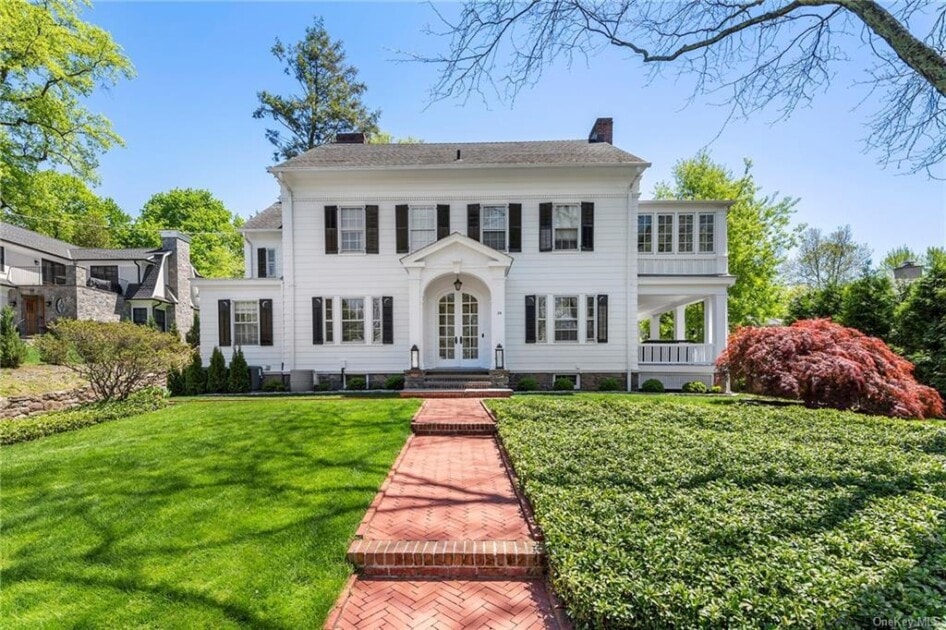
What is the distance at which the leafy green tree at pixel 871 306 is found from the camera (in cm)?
1426

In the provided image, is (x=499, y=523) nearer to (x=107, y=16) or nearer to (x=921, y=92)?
(x=921, y=92)

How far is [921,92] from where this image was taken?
6.25 meters

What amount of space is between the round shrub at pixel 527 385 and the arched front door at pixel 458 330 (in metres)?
1.60

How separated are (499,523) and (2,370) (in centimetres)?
1865

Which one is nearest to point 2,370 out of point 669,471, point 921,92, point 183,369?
point 183,369

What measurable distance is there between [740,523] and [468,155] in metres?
14.3

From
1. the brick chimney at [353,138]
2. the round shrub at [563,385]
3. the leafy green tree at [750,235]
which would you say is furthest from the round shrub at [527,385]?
the leafy green tree at [750,235]

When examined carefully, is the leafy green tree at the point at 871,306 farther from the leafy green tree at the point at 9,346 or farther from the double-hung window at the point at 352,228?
the leafy green tree at the point at 9,346

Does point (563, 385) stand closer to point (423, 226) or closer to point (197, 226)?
point (423, 226)

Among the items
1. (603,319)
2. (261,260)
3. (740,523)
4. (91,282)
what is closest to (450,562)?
(740,523)

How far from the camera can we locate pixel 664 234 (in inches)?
562

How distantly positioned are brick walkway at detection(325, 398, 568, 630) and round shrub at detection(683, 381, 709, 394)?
10.1m

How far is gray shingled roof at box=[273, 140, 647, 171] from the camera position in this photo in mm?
13523

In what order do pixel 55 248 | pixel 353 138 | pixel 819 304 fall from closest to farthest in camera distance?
pixel 819 304 < pixel 353 138 < pixel 55 248
